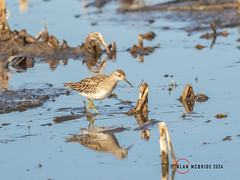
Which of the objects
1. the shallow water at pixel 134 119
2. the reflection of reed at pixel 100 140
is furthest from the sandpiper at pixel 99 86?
the reflection of reed at pixel 100 140

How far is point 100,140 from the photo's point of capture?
1023cm

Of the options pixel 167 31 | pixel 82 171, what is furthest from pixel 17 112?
pixel 167 31

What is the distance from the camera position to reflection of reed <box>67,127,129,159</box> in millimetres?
9727

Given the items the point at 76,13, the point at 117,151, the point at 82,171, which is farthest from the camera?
the point at 76,13

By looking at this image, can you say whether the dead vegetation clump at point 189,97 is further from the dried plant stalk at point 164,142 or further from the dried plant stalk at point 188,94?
the dried plant stalk at point 164,142

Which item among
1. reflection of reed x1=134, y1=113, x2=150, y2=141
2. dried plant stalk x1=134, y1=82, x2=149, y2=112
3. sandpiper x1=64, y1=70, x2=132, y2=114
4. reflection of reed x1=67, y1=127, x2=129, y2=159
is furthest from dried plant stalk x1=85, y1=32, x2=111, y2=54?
reflection of reed x1=67, y1=127, x2=129, y2=159

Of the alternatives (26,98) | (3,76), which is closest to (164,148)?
(26,98)

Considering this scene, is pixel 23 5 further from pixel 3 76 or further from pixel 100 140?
pixel 100 140

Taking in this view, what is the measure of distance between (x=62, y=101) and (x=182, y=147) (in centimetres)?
409

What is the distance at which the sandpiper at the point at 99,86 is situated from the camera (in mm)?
11781

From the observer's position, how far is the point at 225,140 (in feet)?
Result: 32.9

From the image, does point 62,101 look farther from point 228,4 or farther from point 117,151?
point 228,4

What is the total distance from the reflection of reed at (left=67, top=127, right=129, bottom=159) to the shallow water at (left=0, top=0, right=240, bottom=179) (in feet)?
0.41

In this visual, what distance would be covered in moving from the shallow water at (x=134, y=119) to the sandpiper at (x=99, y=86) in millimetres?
438
